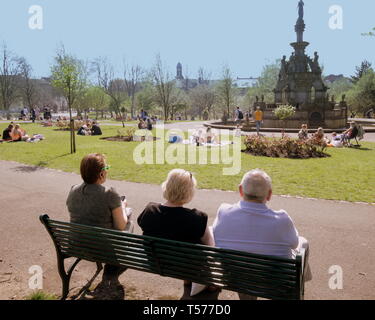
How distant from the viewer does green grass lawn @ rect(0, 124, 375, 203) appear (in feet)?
28.1

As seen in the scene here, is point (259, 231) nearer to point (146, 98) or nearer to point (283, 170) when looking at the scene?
point (283, 170)

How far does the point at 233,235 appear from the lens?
322 cm

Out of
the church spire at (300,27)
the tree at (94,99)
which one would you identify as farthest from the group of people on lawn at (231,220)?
the tree at (94,99)

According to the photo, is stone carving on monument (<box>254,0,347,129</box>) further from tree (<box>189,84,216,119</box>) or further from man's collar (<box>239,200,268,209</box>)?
tree (<box>189,84,216,119</box>)

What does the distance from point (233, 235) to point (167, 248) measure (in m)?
0.66

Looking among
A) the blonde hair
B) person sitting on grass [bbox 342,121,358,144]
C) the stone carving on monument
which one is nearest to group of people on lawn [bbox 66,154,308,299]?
the blonde hair

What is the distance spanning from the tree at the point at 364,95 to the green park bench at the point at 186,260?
64.3 m

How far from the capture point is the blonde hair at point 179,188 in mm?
3436

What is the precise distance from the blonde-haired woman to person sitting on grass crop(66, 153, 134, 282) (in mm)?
575

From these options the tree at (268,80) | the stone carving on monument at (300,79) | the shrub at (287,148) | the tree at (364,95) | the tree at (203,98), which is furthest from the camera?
the tree at (203,98)

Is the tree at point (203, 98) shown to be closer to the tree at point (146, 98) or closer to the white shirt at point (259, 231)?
the tree at point (146, 98)

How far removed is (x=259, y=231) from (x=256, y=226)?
5 cm

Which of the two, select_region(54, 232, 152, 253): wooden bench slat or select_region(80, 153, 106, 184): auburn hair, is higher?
select_region(80, 153, 106, 184): auburn hair

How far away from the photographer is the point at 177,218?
3.35 metres
